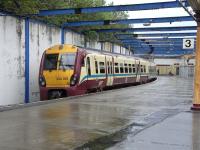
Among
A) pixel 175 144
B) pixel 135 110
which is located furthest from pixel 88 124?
pixel 135 110

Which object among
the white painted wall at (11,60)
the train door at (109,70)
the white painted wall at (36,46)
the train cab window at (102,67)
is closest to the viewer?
the white painted wall at (11,60)

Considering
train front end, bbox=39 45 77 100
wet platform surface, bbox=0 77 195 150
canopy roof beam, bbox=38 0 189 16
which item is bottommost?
wet platform surface, bbox=0 77 195 150

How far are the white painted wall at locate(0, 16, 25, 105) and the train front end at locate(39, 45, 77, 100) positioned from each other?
63.0 inches

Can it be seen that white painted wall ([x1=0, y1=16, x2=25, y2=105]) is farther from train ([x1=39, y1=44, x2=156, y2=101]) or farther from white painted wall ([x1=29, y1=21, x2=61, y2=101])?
train ([x1=39, y1=44, x2=156, y2=101])

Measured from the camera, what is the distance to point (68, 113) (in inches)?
559

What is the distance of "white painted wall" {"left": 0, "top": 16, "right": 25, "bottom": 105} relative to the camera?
22.6 metres

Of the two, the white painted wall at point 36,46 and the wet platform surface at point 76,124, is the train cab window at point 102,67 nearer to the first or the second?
the white painted wall at point 36,46

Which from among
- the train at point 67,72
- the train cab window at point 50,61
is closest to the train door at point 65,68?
the train at point 67,72

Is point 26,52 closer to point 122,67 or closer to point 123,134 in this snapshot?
point 122,67

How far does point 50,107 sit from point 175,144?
23.8 feet

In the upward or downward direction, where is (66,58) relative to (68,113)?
upward

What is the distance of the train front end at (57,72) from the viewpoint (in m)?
22.7

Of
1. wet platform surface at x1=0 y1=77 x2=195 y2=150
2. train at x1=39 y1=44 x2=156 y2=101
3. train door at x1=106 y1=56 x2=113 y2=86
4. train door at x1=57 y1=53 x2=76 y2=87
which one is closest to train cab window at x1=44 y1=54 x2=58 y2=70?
train at x1=39 y1=44 x2=156 y2=101

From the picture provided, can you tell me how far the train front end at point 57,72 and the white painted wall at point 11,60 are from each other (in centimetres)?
160
